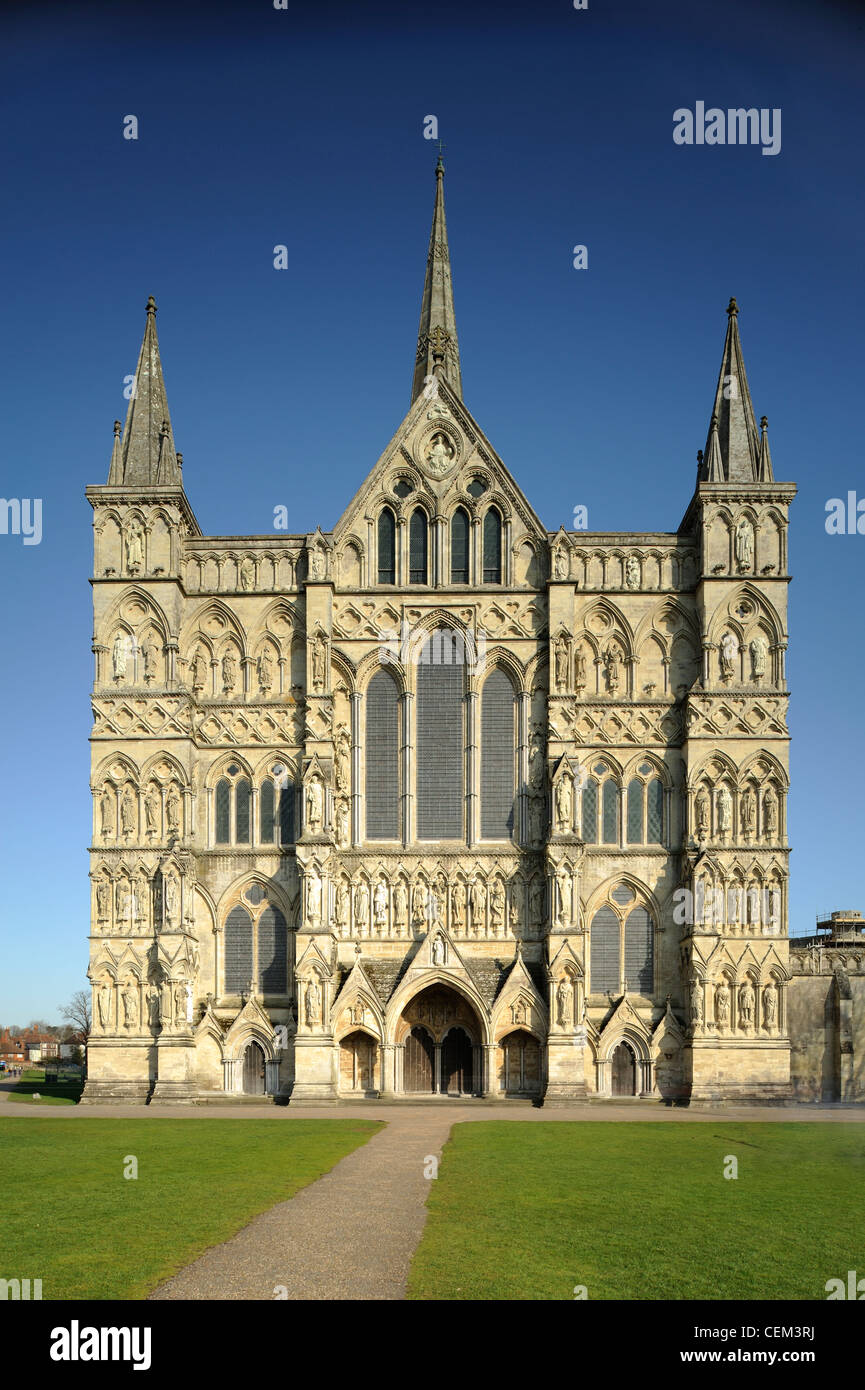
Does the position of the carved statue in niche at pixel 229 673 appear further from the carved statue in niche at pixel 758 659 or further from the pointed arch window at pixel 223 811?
the carved statue in niche at pixel 758 659

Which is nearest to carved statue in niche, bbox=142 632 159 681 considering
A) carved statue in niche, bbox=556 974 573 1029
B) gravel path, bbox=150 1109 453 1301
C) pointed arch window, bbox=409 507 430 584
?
pointed arch window, bbox=409 507 430 584

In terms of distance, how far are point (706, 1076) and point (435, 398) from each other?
27927mm

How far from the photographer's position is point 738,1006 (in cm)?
4838

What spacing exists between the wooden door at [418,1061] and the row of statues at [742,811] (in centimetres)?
1265

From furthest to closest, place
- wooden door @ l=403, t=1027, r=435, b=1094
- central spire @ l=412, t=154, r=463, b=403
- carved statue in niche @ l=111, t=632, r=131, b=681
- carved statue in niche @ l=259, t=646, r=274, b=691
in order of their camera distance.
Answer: central spire @ l=412, t=154, r=463, b=403 < carved statue in niche @ l=259, t=646, r=274, b=691 < carved statue in niche @ l=111, t=632, r=131, b=681 < wooden door @ l=403, t=1027, r=435, b=1094

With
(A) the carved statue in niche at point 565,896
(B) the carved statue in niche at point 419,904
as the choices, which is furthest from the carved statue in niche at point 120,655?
(A) the carved statue in niche at point 565,896

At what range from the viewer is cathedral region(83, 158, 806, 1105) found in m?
48.1

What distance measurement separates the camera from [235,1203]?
21.5 meters

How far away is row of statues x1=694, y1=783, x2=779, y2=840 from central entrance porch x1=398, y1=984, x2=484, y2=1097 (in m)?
11.1

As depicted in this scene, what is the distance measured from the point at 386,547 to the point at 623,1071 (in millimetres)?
21844

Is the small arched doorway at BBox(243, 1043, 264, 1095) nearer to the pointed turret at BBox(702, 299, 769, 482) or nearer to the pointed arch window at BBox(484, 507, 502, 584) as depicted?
the pointed arch window at BBox(484, 507, 502, 584)

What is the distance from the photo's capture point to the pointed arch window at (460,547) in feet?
172

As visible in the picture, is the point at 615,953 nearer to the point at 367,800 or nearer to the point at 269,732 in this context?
the point at 367,800

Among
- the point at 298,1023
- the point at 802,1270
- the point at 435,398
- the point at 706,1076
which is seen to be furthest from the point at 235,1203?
the point at 435,398
